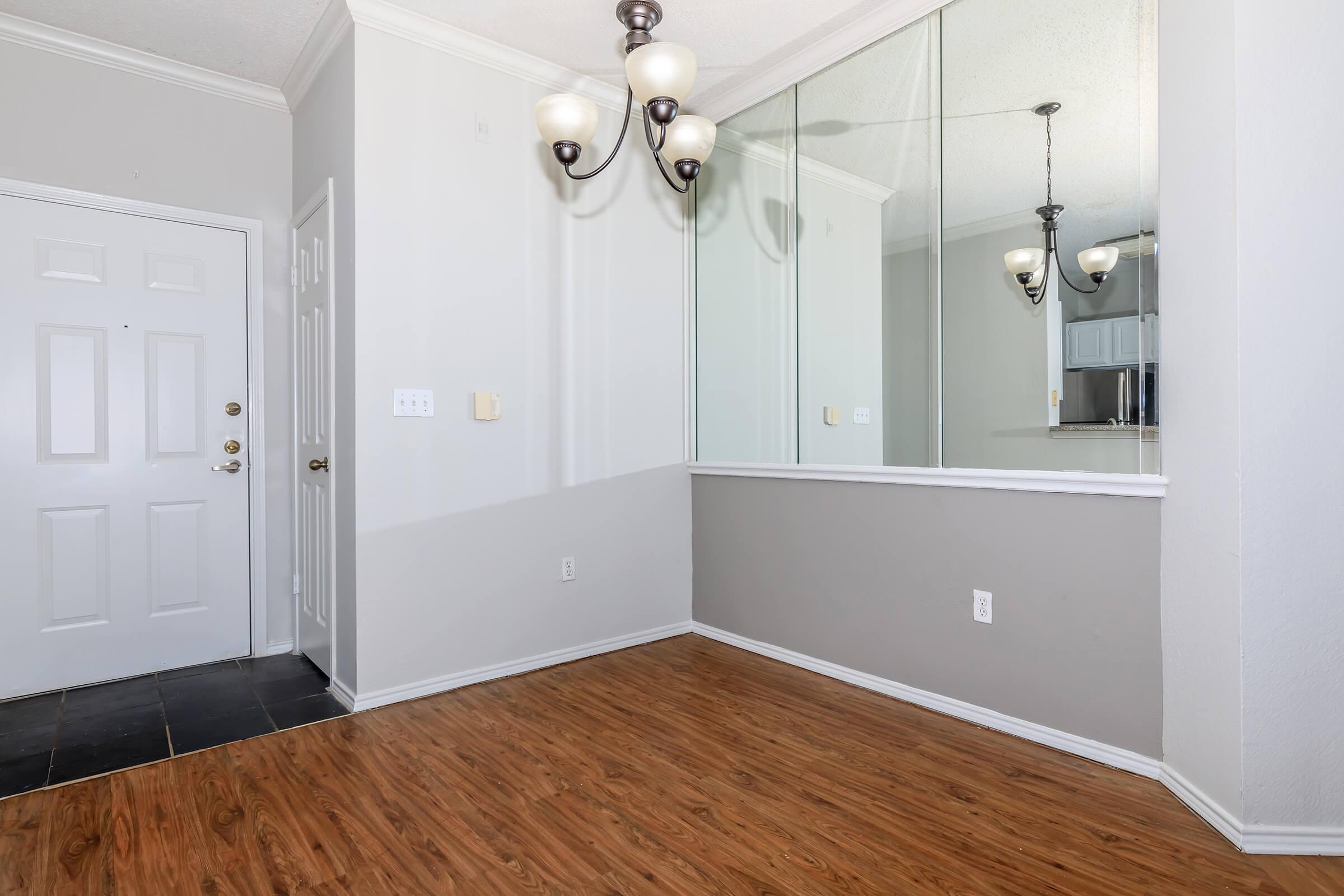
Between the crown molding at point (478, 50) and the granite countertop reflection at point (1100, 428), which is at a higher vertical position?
the crown molding at point (478, 50)

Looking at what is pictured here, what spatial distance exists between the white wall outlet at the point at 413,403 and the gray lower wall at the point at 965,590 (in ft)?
4.55

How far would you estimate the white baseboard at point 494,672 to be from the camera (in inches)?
105

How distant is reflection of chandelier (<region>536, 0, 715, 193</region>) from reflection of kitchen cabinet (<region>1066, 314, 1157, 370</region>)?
147cm

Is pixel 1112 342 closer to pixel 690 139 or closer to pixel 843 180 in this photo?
pixel 843 180

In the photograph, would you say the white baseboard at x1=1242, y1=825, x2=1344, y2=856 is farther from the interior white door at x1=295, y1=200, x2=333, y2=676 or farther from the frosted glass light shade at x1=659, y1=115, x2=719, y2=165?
the interior white door at x1=295, y1=200, x2=333, y2=676

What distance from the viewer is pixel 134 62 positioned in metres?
2.94

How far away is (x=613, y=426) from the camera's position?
10.9 feet

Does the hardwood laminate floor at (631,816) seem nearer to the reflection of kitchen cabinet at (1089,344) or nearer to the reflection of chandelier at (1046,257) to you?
the reflection of kitchen cabinet at (1089,344)

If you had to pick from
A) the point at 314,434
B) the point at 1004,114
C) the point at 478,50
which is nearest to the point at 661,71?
the point at 478,50

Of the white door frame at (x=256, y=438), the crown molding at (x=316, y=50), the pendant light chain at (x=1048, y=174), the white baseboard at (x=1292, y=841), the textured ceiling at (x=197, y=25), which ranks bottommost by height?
the white baseboard at (x=1292, y=841)

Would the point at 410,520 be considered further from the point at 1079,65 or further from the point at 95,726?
the point at 1079,65

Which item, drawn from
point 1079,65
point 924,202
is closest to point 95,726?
point 924,202

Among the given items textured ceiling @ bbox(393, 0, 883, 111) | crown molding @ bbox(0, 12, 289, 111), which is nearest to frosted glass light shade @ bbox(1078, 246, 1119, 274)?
textured ceiling @ bbox(393, 0, 883, 111)

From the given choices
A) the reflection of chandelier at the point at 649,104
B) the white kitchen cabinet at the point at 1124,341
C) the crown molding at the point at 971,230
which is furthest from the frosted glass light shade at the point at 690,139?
the white kitchen cabinet at the point at 1124,341
